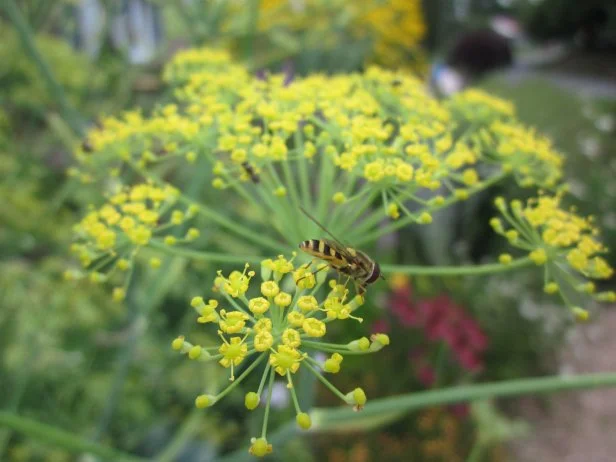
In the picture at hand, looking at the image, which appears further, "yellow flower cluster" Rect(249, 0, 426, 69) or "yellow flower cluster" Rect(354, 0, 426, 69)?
"yellow flower cluster" Rect(354, 0, 426, 69)

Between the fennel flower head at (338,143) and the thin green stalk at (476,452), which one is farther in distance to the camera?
the thin green stalk at (476,452)

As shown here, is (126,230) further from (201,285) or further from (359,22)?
(359,22)

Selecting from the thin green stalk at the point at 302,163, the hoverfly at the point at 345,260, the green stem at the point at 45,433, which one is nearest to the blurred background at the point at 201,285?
the green stem at the point at 45,433

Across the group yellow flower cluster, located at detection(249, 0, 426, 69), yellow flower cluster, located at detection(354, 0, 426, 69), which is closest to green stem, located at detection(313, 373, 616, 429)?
yellow flower cluster, located at detection(249, 0, 426, 69)

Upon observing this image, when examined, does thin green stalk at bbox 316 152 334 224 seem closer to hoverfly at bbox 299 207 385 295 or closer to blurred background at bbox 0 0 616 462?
hoverfly at bbox 299 207 385 295

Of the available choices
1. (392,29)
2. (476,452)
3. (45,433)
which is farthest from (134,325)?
(392,29)

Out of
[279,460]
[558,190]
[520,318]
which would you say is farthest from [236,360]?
[520,318]

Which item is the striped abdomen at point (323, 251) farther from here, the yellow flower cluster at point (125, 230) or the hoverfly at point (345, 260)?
the yellow flower cluster at point (125, 230)
